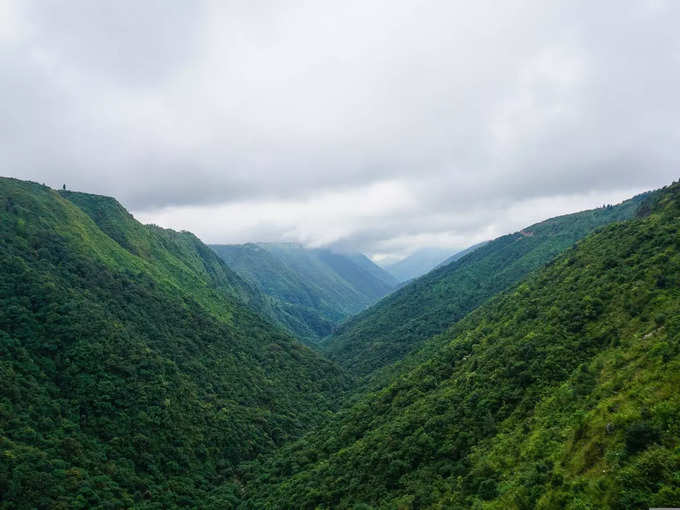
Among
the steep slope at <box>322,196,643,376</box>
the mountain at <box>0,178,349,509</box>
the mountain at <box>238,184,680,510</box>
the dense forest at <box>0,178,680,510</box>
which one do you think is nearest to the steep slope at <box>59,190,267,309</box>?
the mountain at <box>0,178,349,509</box>

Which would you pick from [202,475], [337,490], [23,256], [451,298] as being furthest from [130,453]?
[451,298]

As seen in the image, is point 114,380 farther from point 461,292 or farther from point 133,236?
point 461,292

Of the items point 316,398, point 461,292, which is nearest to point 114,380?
point 316,398

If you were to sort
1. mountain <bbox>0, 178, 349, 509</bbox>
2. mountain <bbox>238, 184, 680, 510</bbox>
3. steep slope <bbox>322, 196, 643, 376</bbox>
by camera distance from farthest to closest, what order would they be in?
steep slope <bbox>322, 196, 643, 376</bbox> < mountain <bbox>0, 178, 349, 509</bbox> < mountain <bbox>238, 184, 680, 510</bbox>

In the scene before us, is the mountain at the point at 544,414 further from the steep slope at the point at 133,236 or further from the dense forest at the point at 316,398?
the steep slope at the point at 133,236

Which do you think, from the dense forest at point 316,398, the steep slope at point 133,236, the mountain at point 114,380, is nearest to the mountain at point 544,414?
the dense forest at point 316,398

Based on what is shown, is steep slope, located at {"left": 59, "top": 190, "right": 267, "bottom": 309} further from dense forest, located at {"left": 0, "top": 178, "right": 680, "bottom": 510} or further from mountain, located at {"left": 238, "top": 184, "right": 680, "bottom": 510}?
mountain, located at {"left": 238, "top": 184, "right": 680, "bottom": 510}
